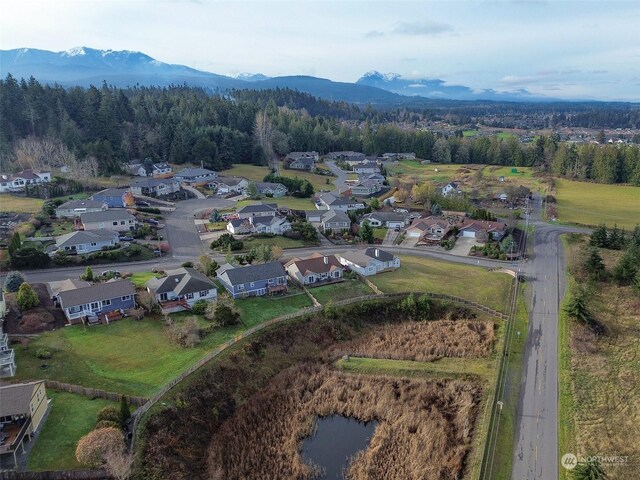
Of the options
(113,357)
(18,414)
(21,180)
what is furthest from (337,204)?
(18,414)


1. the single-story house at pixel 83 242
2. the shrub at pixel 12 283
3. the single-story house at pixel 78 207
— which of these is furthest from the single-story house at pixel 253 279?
the single-story house at pixel 78 207

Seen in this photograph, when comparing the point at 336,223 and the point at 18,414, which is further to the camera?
the point at 336,223

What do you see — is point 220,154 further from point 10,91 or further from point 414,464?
point 414,464

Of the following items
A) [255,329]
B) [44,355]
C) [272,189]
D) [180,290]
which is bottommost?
[44,355]

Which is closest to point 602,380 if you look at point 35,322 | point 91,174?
point 35,322

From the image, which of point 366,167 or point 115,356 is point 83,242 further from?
point 366,167

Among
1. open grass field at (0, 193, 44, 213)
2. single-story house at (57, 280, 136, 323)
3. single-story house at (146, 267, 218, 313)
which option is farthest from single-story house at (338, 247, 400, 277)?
open grass field at (0, 193, 44, 213)
